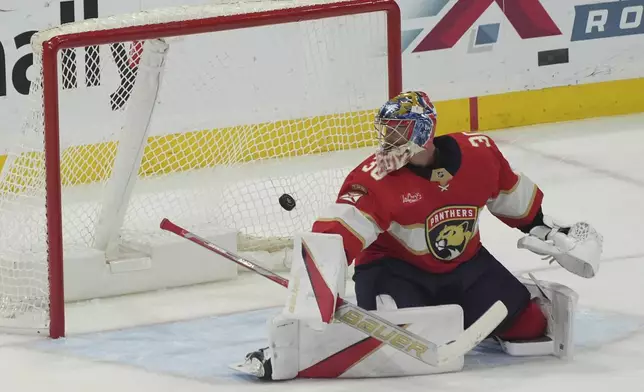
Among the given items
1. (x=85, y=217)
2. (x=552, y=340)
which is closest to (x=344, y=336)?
(x=552, y=340)

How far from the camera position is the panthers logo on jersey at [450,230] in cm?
394

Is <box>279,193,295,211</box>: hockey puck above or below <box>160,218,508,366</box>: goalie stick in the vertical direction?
above

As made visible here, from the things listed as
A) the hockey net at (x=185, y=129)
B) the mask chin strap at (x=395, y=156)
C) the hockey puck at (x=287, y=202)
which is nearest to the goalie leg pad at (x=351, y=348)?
the mask chin strap at (x=395, y=156)

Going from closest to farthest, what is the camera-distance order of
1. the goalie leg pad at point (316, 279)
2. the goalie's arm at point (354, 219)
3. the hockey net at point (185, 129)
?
the goalie leg pad at point (316, 279) < the goalie's arm at point (354, 219) < the hockey net at point (185, 129)

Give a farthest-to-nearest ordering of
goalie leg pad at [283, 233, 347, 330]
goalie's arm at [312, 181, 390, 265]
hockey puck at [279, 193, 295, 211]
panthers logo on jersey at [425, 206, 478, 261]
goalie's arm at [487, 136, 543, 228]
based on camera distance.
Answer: hockey puck at [279, 193, 295, 211], goalie's arm at [487, 136, 543, 228], panthers logo on jersey at [425, 206, 478, 261], goalie's arm at [312, 181, 390, 265], goalie leg pad at [283, 233, 347, 330]

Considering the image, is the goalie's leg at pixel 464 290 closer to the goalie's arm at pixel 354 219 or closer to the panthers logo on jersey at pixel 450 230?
the panthers logo on jersey at pixel 450 230

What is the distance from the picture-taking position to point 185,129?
230 inches

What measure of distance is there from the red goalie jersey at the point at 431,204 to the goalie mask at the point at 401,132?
0.04 m

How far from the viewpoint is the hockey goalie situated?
3805 mm

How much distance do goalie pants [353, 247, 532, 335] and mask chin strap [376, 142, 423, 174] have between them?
11.4 inches

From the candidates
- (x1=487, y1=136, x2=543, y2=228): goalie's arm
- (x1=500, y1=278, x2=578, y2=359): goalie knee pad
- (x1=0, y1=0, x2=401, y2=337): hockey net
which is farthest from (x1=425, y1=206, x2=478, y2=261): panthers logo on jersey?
(x1=0, y1=0, x2=401, y2=337): hockey net

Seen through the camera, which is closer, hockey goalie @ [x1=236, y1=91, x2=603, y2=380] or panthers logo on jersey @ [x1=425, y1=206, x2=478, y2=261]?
hockey goalie @ [x1=236, y1=91, x2=603, y2=380]

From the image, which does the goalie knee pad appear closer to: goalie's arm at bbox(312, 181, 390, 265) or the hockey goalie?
the hockey goalie

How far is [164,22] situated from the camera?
14.2 feet
